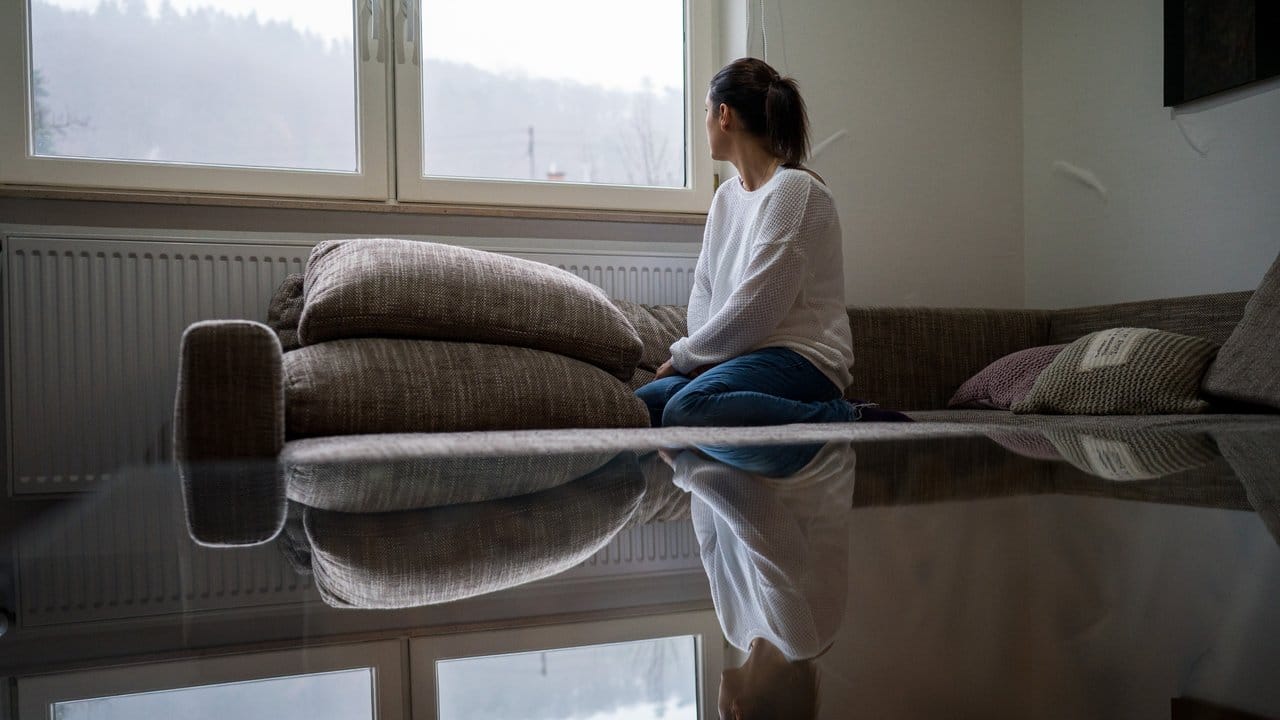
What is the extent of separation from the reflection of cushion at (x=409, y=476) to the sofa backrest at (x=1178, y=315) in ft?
6.25

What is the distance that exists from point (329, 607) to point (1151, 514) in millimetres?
341

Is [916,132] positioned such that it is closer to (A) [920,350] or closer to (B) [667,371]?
(A) [920,350]

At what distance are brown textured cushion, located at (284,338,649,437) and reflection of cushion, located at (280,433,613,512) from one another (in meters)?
0.33

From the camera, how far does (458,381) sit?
1415 millimetres

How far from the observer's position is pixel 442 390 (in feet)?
4.57

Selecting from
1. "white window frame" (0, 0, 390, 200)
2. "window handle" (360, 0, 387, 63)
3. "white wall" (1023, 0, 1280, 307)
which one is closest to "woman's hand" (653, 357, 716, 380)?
"white window frame" (0, 0, 390, 200)

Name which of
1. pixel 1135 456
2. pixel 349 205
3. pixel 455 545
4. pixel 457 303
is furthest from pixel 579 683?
pixel 349 205

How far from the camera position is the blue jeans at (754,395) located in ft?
5.41

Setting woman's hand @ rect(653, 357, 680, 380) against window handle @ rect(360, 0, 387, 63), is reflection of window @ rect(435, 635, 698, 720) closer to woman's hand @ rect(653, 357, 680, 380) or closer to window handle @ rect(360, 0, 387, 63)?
woman's hand @ rect(653, 357, 680, 380)

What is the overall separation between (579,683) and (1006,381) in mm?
2239

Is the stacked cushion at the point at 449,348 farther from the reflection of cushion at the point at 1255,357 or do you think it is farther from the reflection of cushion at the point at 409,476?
the reflection of cushion at the point at 1255,357

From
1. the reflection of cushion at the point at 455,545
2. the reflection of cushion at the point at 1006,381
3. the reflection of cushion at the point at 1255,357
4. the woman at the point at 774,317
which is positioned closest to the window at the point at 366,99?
the woman at the point at 774,317

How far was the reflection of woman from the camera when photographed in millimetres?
185

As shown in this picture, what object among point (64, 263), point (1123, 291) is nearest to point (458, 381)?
point (64, 263)
